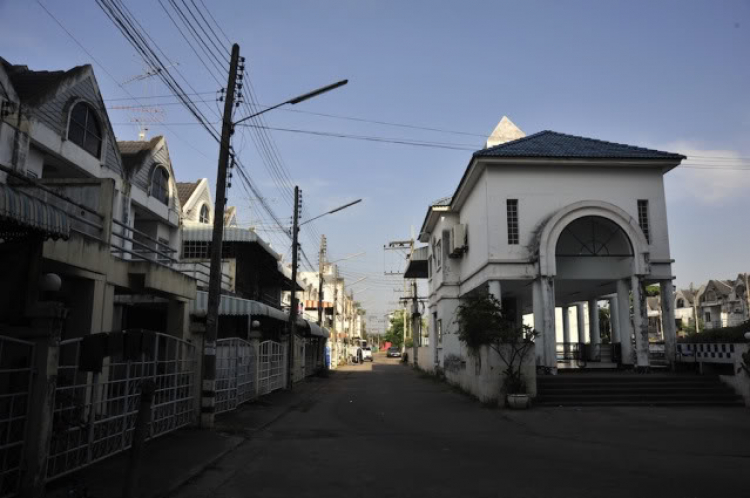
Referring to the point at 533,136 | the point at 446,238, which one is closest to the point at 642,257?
the point at 533,136

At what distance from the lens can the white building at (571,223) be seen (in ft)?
63.8

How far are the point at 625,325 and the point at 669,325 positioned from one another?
1563 mm

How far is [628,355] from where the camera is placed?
20.5m

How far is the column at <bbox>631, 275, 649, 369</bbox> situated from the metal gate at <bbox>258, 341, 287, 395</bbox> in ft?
41.7

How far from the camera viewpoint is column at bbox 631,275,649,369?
18891mm

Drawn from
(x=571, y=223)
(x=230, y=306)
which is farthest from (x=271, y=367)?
(x=571, y=223)

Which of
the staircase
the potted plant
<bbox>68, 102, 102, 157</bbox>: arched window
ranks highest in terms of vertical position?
<bbox>68, 102, 102, 157</bbox>: arched window

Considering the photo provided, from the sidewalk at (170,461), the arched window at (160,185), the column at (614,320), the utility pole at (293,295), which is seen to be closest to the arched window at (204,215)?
the arched window at (160,185)

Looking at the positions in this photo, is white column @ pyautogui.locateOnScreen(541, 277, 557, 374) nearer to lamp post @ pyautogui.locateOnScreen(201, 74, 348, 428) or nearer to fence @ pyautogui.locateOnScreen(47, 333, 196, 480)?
lamp post @ pyautogui.locateOnScreen(201, 74, 348, 428)

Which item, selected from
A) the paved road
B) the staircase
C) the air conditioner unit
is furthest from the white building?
the paved road

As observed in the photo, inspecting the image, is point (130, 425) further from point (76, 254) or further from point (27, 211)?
point (27, 211)

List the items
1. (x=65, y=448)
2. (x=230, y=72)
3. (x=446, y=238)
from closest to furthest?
(x=65, y=448)
(x=230, y=72)
(x=446, y=238)

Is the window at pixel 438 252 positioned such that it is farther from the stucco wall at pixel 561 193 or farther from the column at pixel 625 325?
the column at pixel 625 325

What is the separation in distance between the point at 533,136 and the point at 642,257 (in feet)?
21.6
